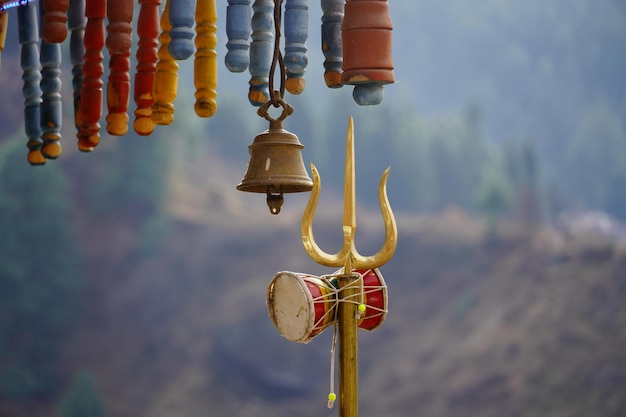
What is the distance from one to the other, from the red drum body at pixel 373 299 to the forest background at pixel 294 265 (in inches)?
869

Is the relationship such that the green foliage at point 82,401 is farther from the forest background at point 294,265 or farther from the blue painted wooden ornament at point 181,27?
the blue painted wooden ornament at point 181,27

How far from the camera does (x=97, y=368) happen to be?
88.8 ft

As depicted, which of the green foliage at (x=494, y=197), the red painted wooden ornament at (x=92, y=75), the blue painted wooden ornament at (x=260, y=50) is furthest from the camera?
the green foliage at (x=494, y=197)

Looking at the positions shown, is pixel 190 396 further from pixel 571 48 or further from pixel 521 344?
pixel 571 48

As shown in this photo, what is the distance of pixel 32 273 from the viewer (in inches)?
1085

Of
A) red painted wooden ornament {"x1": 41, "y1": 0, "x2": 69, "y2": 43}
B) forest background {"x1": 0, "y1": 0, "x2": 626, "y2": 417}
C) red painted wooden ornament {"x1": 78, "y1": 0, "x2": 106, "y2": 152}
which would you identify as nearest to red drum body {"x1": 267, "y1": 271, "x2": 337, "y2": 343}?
red painted wooden ornament {"x1": 41, "y1": 0, "x2": 69, "y2": 43}

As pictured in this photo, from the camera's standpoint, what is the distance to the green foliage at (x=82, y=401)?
25188 millimetres

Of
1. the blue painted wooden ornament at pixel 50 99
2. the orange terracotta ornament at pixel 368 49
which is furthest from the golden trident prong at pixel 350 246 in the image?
the blue painted wooden ornament at pixel 50 99

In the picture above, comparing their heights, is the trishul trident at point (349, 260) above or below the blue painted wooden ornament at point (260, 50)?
below

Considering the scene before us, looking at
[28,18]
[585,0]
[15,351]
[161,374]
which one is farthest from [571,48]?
[28,18]

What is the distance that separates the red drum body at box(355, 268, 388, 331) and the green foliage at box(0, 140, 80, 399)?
23488mm

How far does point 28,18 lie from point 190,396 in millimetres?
21465

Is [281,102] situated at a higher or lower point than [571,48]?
lower

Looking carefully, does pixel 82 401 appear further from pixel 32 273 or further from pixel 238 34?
pixel 238 34
